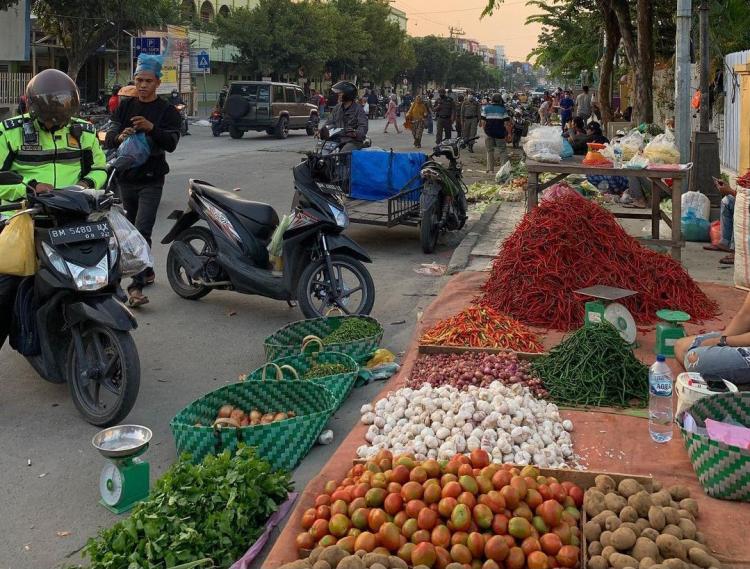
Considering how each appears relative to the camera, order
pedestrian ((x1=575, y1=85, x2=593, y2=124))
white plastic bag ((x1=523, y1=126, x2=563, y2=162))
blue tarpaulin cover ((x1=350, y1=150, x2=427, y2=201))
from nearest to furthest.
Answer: white plastic bag ((x1=523, y1=126, x2=563, y2=162)) → blue tarpaulin cover ((x1=350, y1=150, x2=427, y2=201)) → pedestrian ((x1=575, y1=85, x2=593, y2=124))

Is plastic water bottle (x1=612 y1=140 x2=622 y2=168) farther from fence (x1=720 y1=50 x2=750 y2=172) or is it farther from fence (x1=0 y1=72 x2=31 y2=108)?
fence (x1=0 y1=72 x2=31 y2=108)

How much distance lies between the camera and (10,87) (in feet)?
106

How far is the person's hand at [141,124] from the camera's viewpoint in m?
6.96

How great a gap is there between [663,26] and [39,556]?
25.9 meters

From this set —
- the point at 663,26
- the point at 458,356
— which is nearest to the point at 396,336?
the point at 458,356

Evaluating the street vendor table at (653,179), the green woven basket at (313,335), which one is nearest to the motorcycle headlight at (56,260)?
the green woven basket at (313,335)

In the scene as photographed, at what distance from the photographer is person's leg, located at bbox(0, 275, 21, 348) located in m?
5.03

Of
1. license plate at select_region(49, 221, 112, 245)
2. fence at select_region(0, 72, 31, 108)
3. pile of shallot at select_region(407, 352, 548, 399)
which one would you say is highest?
fence at select_region(0, 72, 31, 108)

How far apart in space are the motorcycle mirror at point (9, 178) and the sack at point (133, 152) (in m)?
2.22

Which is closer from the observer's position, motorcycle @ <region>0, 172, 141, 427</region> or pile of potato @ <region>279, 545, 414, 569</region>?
pile of potato @ <region>279, 545, 414, 569</region>

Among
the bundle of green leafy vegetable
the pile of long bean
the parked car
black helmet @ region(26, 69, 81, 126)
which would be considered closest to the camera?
the bundle of green leafy vegetable

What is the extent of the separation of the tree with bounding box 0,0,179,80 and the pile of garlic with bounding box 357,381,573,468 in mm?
32413

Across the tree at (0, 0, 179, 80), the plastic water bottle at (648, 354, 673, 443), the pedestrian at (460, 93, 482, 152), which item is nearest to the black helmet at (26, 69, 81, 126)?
the plastic water bottle at (648, 354, 673, 443)

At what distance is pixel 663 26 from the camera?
2544 cm
